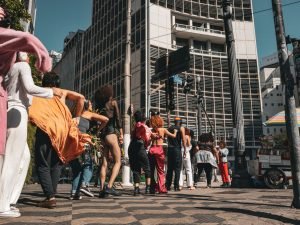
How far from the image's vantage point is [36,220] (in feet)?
9.56

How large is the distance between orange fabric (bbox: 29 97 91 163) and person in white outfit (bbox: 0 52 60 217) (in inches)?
19.5

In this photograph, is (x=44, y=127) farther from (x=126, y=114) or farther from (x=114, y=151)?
(x=126, y=114)

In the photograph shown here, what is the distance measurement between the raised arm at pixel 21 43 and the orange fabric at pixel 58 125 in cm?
127

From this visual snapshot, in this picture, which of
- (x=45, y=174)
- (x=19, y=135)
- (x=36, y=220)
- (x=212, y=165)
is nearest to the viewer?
(x=36, y=220)

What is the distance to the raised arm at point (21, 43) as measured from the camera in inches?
101

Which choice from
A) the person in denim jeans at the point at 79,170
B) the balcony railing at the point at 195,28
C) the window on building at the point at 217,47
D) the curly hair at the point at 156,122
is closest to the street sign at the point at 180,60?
the curly hair at the point at 156,122

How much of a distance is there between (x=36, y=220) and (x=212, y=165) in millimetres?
7000

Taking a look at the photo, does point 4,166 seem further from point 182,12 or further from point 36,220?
point 182,12

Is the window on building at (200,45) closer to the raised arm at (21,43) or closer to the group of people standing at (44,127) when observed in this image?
the group of people standing at (44,127)

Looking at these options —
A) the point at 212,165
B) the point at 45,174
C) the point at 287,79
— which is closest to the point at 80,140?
the point at 45,174

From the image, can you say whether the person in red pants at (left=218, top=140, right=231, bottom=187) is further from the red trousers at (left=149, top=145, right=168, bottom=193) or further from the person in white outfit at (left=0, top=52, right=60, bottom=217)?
the person in white outfit at (left=0, top=52, right=60, bottom=217)

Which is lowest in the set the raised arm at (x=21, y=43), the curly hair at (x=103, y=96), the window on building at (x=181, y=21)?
the raised arm at (x=21, y=43)

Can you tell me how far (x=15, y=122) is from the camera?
10.2 feet

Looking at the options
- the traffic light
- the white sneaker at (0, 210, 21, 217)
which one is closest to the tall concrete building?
the traffic light
